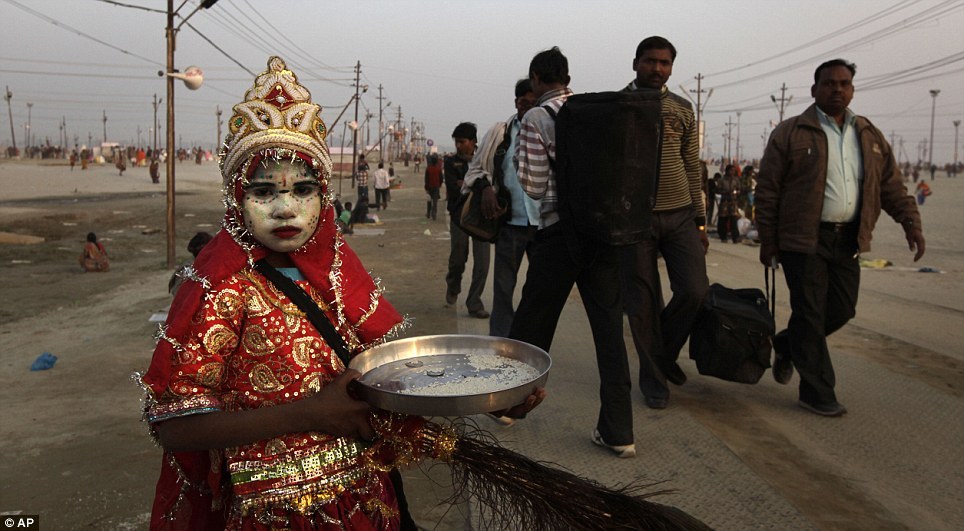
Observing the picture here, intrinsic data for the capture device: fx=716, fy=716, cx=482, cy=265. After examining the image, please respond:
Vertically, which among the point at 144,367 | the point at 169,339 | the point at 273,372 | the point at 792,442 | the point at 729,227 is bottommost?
the point at 144,367

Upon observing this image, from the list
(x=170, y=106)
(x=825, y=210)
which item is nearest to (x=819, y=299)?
(x=825, y=210)

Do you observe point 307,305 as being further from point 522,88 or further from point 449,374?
point 522,88

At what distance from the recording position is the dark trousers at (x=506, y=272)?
5137 mm

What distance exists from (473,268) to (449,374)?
5.46 m

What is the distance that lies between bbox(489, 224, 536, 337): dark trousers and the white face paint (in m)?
3.14

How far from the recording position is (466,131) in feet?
26.4

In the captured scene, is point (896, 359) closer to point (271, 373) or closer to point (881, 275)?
point (271, 373)

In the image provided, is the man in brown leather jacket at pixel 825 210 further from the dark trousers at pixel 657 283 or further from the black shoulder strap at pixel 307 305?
the black shoulder strap at pixel 307 305

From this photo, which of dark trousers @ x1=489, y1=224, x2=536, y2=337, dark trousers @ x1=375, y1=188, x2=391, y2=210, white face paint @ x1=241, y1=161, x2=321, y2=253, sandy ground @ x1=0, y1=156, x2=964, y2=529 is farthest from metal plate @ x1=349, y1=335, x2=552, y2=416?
dark trousers @ x1=375, y1=188, x2=391, y2=210

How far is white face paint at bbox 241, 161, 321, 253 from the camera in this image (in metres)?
1.85

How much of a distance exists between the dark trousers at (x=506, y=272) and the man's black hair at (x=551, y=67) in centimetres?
123

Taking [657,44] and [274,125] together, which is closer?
[274,125]

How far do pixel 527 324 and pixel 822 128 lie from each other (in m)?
2.29

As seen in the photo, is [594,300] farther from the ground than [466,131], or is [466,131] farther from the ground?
[466,131]
